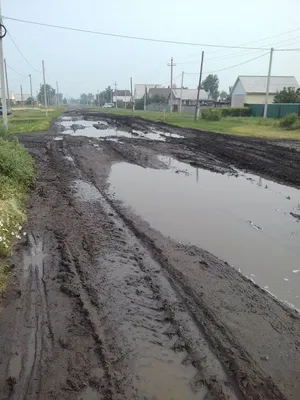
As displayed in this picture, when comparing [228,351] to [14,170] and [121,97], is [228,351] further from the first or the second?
[121,97]

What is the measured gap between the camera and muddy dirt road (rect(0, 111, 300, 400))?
3740mm

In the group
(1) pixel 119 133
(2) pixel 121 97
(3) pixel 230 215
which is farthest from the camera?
(2) pixel 121 97

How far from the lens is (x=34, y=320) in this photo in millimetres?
4680

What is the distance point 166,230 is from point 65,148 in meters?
13.7

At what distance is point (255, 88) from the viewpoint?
66.6 metres

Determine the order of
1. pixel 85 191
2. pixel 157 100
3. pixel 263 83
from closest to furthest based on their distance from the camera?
1. pixel 85 191
2. pixel 263 83
3. pixel 157 100

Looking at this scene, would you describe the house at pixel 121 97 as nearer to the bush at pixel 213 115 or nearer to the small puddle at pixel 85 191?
the bush at pixel 213 115

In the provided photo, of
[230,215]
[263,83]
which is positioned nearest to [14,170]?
[230,215]

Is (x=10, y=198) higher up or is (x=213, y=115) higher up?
(x=213, y=115)

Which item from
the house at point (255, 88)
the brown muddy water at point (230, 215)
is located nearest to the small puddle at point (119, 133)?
the brown muddy water at point (230, 215)

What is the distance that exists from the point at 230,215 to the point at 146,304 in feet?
15.6

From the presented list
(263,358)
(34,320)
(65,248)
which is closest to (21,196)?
(65,248)

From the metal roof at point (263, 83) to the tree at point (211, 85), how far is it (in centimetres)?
4652

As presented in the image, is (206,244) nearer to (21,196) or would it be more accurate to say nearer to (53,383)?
(53,383)
